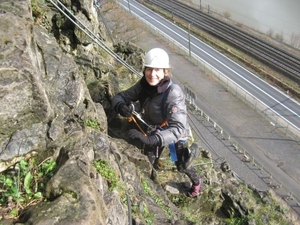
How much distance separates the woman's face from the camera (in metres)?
6.28

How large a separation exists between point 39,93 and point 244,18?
52142mm

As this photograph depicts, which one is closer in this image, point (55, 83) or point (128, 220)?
point (128, 220)

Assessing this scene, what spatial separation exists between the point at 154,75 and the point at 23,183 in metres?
3.15

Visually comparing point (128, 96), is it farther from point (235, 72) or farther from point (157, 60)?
point (235, 72)

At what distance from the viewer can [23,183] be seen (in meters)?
3.97

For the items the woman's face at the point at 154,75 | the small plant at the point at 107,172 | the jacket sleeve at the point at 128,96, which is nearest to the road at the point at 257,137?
the jacket sleeve at the point at 128,96

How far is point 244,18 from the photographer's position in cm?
5222

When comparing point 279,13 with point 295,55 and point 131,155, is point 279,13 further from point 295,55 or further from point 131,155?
point 131,155

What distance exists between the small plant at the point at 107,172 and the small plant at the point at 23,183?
0.81 m

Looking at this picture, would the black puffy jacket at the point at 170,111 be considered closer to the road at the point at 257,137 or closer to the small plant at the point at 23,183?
the small plant at the point at 23,183

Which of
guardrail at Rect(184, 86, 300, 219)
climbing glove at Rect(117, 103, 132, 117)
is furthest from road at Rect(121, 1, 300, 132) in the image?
climbing glove at Rect(117, 103, 132, 117)

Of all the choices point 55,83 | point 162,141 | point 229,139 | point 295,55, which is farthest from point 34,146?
point 295,55

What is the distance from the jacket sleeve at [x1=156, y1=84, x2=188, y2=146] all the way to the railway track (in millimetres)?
32456

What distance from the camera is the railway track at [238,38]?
123 feet
